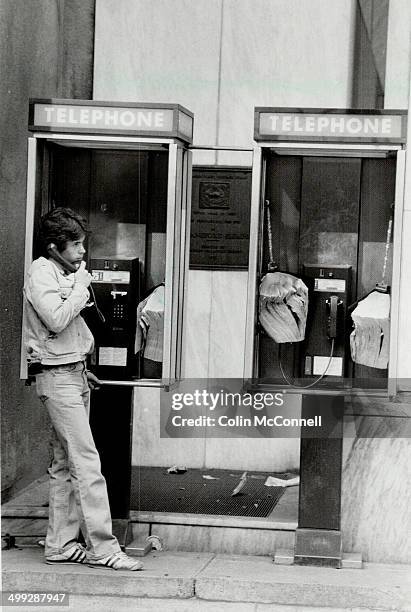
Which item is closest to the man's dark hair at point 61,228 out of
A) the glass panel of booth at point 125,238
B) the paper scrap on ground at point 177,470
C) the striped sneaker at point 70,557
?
the glass panel of booth at point 125,238

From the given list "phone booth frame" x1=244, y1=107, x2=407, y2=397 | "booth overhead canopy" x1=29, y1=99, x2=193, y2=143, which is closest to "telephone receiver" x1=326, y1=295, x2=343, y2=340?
"phone booth frame" x1=244, y1=107, x2=407, y2=397

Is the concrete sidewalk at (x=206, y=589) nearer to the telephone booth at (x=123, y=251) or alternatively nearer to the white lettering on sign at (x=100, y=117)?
the telephone booth at (x=123, y=251)

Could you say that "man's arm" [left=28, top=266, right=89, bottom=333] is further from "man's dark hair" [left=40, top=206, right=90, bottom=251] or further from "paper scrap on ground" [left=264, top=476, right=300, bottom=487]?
"paper scrap on ground" [left=264, top=476, right=300, bottom=487]

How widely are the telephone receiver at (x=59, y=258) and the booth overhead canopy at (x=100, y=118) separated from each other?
607 millimetres

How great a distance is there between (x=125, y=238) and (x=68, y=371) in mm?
882

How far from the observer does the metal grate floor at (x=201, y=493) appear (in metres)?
6.37

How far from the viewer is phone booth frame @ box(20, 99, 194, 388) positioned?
18.6 ft

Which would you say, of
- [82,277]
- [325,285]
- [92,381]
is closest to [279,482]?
[325,285]

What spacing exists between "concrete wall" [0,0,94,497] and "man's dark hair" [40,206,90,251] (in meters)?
0.77

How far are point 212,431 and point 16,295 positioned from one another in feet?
4.98

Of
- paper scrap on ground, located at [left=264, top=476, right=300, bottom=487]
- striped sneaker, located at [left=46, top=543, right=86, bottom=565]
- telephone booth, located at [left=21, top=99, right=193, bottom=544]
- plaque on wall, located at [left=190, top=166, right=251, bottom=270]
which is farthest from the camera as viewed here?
paper scrap on ground, located at [left=264, top=476, right=300, bottom=487]

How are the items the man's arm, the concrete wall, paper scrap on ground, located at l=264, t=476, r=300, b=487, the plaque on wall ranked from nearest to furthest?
the man's arm, the concrete wall, the plaque on wall, paper scrap on ground, located at l=264, t=476, r=300, b=487

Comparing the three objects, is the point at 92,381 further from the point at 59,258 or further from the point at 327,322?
the point at 327,322

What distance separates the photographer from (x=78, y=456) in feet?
18.0
